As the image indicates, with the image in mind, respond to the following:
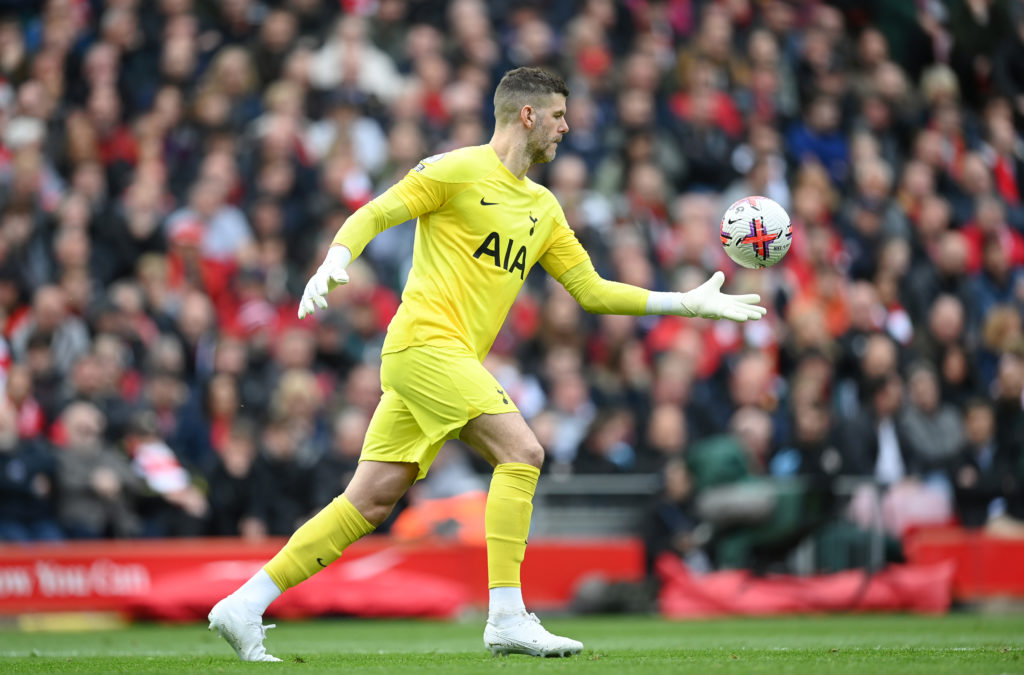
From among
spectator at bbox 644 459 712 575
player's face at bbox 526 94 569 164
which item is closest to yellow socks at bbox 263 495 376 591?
player's face at bbox 526 94 569 164

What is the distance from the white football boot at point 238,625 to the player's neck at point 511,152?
2.43 m

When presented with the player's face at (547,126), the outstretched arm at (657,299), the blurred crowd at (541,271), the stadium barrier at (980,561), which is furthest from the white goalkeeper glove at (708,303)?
the stadium barrier at (980,561)

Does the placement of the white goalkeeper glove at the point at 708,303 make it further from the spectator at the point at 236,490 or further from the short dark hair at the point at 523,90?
the spectator at the point at 236,490

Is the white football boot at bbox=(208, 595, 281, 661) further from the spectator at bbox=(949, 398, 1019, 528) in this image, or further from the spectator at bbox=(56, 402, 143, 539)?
the spectator at bbox=(949, 398, 1019, 528)

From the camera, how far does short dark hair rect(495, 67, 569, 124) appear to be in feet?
24.2

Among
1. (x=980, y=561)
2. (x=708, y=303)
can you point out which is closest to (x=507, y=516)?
(x=708, y=303)

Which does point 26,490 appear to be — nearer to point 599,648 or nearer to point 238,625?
point 238,625

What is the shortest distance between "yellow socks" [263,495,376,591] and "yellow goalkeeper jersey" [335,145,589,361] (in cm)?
81

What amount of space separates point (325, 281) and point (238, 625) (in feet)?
5.57

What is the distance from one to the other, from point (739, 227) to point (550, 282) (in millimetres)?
7604

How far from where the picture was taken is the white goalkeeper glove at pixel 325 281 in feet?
21.5

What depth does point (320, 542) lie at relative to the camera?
7.17m

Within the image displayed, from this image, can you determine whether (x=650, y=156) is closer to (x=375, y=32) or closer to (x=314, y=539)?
(x=375, y=32)

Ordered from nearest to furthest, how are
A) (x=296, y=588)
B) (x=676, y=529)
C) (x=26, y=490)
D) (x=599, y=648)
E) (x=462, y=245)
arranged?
1. (x=462, y=245)
2. (x=599, y=648)
3. (x=296, y=588)
4. (x=26, y=490)
5. (x=676, y=529)
